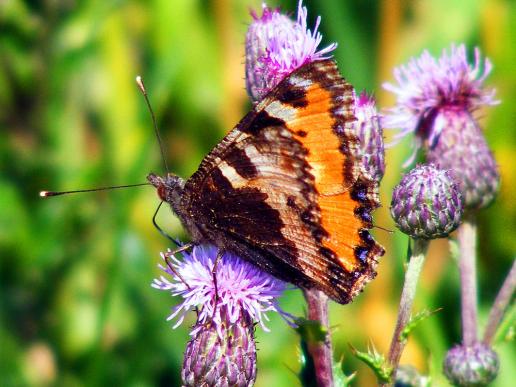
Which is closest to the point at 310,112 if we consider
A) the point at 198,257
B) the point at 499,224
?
the point at 198,257

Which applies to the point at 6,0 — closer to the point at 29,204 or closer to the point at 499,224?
the point at 29,204

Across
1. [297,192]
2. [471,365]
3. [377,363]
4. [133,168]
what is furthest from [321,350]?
[133,168]

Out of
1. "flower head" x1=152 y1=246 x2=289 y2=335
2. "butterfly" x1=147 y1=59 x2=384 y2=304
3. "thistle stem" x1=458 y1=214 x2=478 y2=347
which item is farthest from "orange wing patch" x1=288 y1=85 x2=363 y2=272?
"thistle stem" x1=458 y1=214 x2=478 y2=347

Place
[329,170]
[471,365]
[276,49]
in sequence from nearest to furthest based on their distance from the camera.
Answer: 1. [329,170]
2. [276,49]
3. [471,365]

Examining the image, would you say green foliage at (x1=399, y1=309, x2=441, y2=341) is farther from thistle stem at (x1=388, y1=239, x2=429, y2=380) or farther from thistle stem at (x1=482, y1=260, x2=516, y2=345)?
thistle stem at (x1=482, y1=260, x2=516, y2=345)

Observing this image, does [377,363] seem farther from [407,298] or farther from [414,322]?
[407,298]

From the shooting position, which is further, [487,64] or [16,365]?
[16,365]

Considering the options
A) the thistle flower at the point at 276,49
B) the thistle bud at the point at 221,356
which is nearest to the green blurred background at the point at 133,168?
the thistle bud at the point at 221,356
